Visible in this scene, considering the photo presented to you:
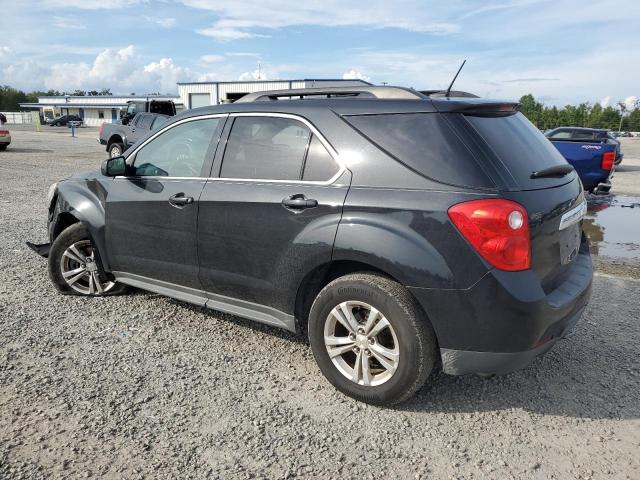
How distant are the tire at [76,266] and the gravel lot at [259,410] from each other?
36cm

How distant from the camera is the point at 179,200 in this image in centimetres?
376

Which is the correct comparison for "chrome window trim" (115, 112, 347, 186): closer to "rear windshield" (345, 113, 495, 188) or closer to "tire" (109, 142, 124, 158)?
"rear windshield" (345, 113, 495, 188)

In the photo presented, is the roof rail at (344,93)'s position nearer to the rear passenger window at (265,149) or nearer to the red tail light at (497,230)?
the rear passenger window at (265,149)

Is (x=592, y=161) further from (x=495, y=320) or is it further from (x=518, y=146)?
(x=495, y=320)

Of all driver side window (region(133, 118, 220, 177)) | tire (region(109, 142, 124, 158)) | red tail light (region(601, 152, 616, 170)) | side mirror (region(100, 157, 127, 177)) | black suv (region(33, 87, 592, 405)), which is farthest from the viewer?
tire (region(109, 142, 124, 158))

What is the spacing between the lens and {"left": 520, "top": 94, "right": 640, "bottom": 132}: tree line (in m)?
104

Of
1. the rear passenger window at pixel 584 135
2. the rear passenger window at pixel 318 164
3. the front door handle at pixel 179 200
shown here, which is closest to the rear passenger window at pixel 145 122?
the rear passenger window at pixel 584 135

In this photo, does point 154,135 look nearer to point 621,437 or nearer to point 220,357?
point 220,357

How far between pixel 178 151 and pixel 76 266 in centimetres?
157

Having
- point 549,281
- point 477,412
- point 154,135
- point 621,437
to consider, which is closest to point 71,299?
point 154,135

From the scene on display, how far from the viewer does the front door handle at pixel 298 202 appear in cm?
312

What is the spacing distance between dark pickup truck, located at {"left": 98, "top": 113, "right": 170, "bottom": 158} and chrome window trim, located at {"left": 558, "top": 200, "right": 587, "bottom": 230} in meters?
15.6

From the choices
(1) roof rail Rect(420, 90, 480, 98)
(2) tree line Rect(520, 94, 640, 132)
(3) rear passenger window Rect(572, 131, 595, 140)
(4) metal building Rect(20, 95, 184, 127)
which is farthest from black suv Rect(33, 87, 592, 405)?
(2) tree line Rect(520, 94, 640, 132)

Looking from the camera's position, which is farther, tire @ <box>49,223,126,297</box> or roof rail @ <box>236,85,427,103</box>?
tire @ <box>49,223,126,297</box>
